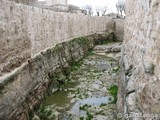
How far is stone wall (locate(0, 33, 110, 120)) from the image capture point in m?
4.95

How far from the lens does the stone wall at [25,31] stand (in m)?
5.28

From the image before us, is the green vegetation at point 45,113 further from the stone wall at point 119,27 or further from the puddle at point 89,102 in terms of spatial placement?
the stone wall at point 119,27

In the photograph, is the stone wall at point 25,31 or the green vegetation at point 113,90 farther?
the green vegetation at point 113,90

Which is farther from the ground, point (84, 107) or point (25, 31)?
point (25, 31)

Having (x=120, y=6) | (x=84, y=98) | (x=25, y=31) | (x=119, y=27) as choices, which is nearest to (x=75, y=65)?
(x=84, y=98)

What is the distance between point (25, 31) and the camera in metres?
6.65

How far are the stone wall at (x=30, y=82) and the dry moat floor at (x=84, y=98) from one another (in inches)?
14.2

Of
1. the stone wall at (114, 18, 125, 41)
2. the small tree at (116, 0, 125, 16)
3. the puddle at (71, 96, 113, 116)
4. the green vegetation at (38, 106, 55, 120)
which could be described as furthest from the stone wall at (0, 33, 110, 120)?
Answer: the small tree at (116, 0, 125, 16)

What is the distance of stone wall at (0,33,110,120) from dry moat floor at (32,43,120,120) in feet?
1.19

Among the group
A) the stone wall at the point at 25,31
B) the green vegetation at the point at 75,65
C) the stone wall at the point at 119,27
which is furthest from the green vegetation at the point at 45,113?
the stone wall at the point at 119,27

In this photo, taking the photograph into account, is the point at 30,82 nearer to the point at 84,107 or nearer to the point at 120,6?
the point at 84,107

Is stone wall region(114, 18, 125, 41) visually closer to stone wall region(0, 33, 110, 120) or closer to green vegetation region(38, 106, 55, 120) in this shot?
stone wall region(0, 33, 110, 120)

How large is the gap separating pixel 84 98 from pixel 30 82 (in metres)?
2.02

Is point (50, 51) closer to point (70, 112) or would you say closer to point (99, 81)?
point (99, 81)
